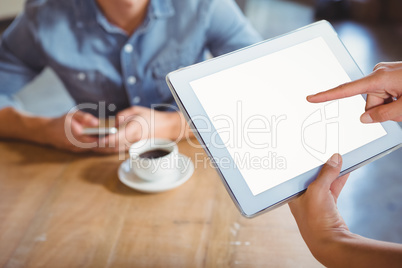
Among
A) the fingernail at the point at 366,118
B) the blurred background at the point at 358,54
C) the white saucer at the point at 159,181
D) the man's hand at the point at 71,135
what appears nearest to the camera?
the fingernail at the point at 366,118

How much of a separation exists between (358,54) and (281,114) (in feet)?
7.35

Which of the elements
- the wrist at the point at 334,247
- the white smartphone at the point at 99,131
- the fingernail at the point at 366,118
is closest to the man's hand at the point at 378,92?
the fingernail at the point at 366,118

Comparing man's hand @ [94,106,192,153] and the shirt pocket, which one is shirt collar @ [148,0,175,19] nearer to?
the shirt pocket

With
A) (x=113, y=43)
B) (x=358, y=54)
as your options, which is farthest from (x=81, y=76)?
(x=358, y=54)

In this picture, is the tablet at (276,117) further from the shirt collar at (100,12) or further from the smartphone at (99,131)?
the shirt collar at (100,12)

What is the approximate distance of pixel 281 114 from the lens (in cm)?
61

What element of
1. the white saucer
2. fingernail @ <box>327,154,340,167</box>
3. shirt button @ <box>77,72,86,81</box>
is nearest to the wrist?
fingernail @ <box>327,154,340,167</box>

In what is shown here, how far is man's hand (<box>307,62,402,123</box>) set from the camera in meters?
0.62

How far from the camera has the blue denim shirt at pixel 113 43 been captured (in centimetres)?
110

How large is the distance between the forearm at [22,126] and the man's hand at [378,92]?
65 centimetres

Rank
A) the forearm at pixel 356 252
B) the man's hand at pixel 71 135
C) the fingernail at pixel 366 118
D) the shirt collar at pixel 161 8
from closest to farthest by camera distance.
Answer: the forearm at pixel 356 252 < the fingernail at pixel 366 118 < the man's hand at pixel 71 135 < the shirt collar at pixel 161 8

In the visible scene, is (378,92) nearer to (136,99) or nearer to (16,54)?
(136,99)

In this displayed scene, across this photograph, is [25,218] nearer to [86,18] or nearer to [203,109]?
[203,109]

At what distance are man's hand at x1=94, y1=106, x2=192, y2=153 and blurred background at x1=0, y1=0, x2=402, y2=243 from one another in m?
0.88
